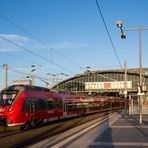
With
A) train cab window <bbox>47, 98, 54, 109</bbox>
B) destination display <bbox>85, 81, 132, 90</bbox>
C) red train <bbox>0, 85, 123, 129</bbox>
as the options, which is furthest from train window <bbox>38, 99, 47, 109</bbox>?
destination display <bbox>85, 81, 132, 90</bbox>

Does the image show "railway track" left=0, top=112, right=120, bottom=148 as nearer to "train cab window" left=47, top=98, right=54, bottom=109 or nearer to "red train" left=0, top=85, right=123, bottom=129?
"red train" left=0, top=85, right=123, bottom=129

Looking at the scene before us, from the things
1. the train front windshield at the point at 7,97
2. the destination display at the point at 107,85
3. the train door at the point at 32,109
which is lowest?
the train door at the point at 32,109

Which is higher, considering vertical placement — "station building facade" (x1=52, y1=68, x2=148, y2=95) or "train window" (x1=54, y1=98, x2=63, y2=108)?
"station building facade" (x1=52, y1=68, x2=148, y2=95)

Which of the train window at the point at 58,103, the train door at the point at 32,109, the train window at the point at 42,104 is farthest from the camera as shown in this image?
the train window at the point at 58,103

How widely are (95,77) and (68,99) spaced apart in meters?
78.7

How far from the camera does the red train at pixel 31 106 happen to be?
21891mm

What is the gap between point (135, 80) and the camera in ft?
366

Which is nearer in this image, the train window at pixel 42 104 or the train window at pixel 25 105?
the train window at pixel 25 105

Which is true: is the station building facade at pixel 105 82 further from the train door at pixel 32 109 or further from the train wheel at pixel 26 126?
the train wheel at pixel 26 126

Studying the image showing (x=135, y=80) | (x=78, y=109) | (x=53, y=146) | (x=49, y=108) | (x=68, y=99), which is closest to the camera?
(x=53, y=146)

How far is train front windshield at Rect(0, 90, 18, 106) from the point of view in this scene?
2244 centimetres

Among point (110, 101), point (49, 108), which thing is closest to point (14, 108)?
point (49, 108)

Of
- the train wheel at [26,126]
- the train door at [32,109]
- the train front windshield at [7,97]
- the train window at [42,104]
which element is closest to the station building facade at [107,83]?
the train window at [42,104]

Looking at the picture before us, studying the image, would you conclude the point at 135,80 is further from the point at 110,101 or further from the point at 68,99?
the point at 68,99
